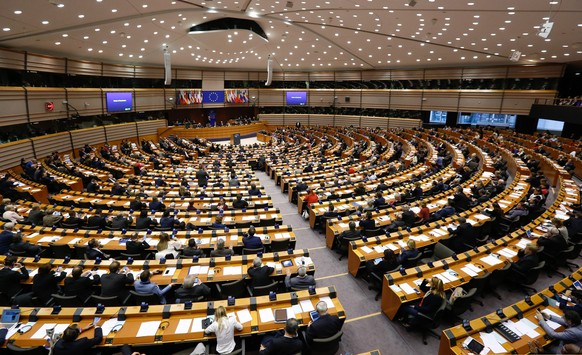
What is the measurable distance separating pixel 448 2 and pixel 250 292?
12.9 m

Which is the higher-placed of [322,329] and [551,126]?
[551,126]

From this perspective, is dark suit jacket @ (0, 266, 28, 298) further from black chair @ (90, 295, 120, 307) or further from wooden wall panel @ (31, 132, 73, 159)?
wooden wall panel @ (31, 132, 73, 159)

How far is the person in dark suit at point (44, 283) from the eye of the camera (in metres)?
6.17

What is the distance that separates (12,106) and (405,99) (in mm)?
33302

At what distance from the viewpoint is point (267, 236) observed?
8.85 metres

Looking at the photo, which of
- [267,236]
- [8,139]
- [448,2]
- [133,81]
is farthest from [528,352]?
[133,81]

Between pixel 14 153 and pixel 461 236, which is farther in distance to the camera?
pixel 14 153

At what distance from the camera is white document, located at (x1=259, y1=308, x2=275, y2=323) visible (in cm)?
552

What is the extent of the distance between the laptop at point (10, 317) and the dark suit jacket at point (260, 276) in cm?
403

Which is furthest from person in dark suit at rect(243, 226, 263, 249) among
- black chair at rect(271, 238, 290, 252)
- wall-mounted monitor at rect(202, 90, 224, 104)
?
wall-mounted monitor at rect(202, 90, 224, 104)

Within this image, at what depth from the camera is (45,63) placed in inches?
796

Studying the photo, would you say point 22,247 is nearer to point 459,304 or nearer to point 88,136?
→ point 459,304

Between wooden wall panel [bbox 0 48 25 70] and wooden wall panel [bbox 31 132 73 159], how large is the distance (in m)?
4.23

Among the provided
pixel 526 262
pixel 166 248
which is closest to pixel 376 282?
pixel 526 262
